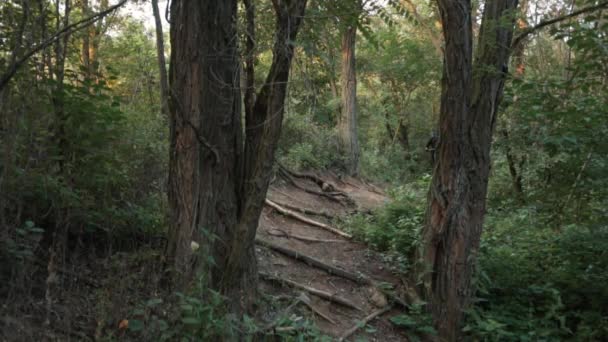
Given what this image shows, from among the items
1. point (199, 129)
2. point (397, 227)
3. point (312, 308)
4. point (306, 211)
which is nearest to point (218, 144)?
point (199, 129)

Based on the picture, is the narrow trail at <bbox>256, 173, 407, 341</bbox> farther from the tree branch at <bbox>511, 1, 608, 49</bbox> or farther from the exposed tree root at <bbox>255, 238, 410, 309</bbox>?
the tree branch at <bbox>511, 1, 608, 49</bbox>

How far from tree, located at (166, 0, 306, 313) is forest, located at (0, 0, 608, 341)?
0.7 inches

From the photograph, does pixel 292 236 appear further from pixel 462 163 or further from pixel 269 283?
pixel 462 163

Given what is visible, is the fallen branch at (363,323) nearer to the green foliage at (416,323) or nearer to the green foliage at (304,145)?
the green foliage at (416,323)

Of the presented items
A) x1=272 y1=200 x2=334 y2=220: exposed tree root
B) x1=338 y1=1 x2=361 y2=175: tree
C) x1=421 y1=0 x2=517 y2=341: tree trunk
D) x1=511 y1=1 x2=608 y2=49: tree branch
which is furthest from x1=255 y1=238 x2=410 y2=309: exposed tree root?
x1=338 y1=1 x2=361 y2=175: tree

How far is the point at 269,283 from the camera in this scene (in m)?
5.96

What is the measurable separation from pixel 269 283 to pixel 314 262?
3.99ft

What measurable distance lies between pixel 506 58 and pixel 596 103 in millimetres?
1140

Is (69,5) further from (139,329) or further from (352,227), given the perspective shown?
(352,227)

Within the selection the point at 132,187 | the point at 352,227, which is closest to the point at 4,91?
the point at 132,187

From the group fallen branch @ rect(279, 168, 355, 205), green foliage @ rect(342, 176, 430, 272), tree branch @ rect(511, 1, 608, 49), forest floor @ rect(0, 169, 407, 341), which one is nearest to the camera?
forest floor @ rect(0, 169, 407, 341)

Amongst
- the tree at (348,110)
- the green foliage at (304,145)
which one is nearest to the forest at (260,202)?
the green foliage at (304,145)

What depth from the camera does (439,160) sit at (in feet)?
19.8

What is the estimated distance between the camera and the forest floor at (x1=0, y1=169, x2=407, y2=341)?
144 inches
